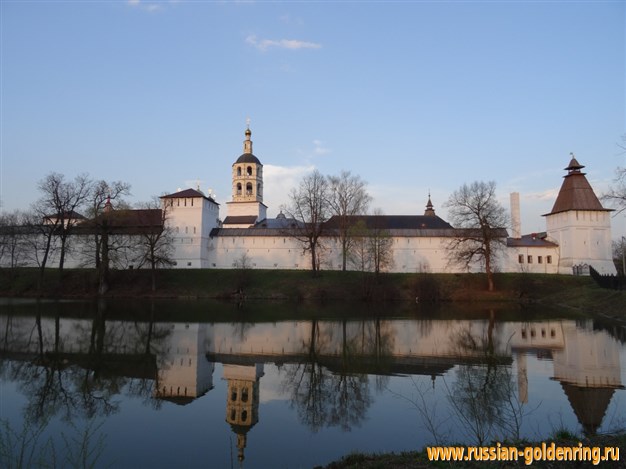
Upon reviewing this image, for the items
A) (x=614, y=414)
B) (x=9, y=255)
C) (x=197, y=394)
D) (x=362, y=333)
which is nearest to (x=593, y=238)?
(x=362, y=333)

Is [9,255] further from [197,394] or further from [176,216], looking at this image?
[197,394]

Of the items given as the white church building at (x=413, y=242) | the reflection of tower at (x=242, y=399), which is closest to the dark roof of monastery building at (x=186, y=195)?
the white church building at (x=413, y=242)

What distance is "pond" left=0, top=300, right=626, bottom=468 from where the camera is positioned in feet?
22.4

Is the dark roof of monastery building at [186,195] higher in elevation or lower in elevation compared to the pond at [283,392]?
higher

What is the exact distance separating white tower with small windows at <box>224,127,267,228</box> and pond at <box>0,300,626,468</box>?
132 ft

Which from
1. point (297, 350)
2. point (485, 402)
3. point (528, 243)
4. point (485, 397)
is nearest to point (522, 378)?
point (485, 397)

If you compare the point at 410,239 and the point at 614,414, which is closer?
the point at 614,414

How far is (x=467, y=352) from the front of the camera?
13852mm

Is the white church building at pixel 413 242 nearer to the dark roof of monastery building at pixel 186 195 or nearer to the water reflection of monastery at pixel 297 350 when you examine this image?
the dark roof of monastery building at pixel 186 195

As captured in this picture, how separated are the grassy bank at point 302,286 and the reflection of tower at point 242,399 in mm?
26522

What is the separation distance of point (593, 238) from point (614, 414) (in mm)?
43308

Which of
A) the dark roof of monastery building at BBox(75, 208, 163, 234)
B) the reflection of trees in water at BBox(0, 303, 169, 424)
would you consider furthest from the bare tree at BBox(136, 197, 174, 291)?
the reflection of trees in water at BBox(0, 303, 169, 424)

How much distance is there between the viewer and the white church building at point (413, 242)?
45.0m

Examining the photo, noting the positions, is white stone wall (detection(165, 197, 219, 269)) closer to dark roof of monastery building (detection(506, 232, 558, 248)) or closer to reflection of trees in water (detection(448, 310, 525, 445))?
dark roof of monastery building (detection(506, 232, 558, 248))
